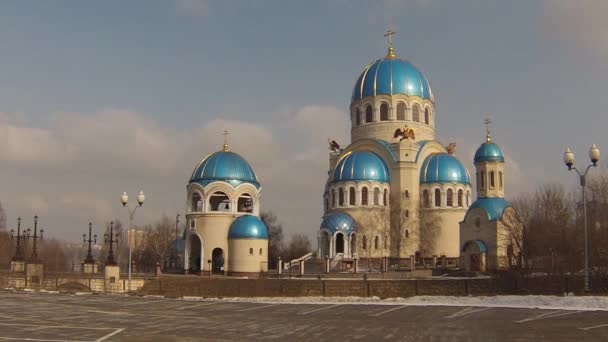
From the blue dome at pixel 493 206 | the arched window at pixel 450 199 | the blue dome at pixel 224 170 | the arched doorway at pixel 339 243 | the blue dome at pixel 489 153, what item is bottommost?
the arched doorway at pixel 339 243

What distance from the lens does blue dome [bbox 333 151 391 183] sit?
52594 mm

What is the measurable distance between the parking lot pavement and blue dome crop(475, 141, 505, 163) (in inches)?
1299

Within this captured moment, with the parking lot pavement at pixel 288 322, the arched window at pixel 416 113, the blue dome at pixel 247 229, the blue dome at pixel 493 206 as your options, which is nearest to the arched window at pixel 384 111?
the arched window at pixel 416 113

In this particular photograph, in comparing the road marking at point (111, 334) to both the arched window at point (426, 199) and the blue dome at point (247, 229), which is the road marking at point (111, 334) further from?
the arched window at point (426, 199)

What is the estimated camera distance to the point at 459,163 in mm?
55219

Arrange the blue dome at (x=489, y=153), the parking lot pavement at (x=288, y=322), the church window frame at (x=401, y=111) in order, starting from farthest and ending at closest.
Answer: the church window frame at (x=401, y=111) → the blue dome at (x=489, y=153) → the parking lot pavement at (x=288, y=322)

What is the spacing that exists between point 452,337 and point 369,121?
4544cm

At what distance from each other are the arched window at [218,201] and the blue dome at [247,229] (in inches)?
105

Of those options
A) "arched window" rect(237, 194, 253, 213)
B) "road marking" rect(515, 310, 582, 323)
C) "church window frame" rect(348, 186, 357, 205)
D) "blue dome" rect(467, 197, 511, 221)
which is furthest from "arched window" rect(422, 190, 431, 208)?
"road marking" rect(515, 310, 582, 323)

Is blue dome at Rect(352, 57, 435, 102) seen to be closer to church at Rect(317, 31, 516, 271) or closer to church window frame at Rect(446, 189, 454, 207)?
→ church at Rect(317, 31, 516, 271)

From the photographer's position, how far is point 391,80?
→ 188 ft

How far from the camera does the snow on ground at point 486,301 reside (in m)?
19.8

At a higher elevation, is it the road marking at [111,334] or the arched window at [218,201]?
the arched window at [218,201]

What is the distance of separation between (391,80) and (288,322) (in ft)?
143
